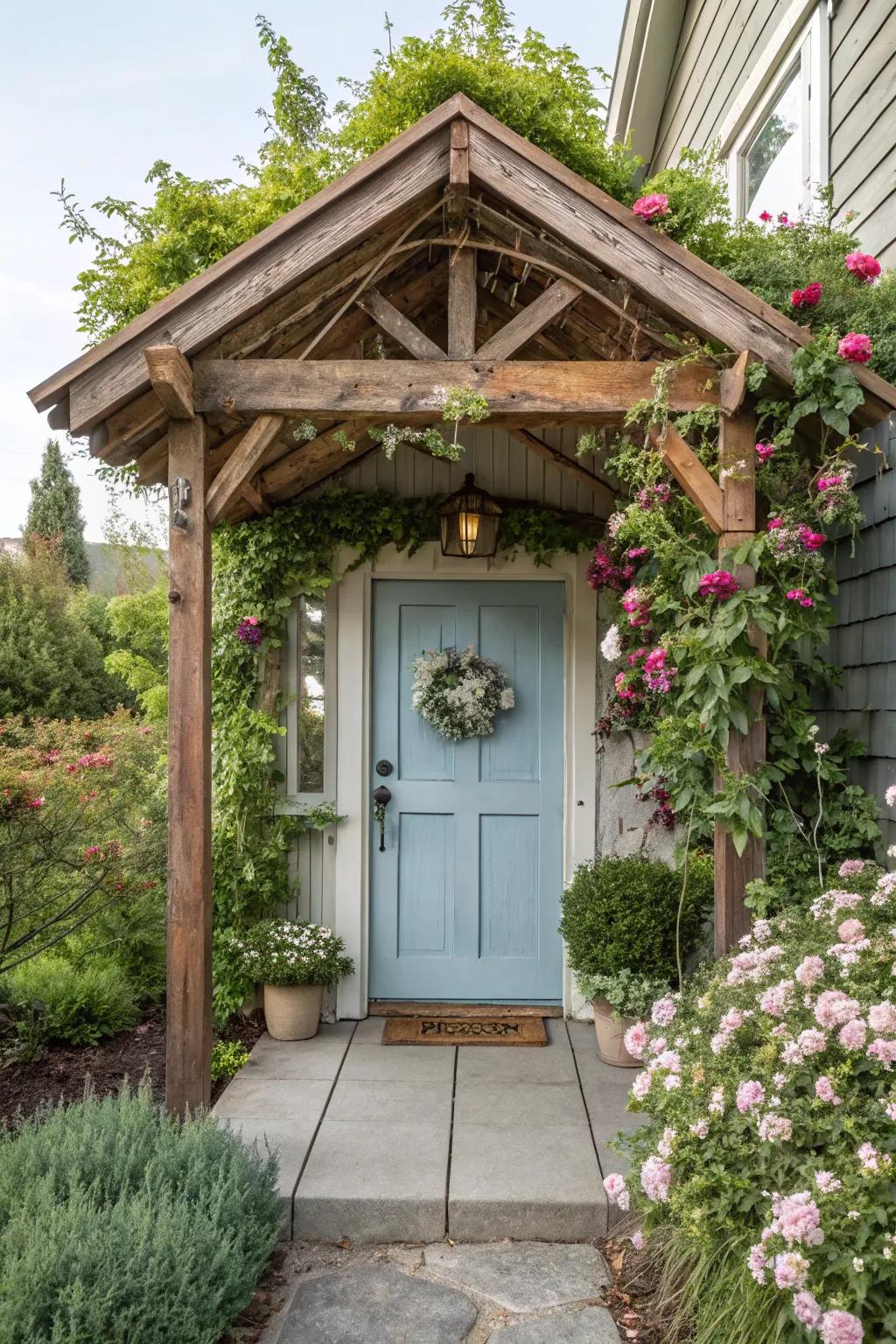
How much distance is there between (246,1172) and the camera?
2.46 metres

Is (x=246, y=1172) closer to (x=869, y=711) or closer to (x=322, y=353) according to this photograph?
(x=869, y=711)

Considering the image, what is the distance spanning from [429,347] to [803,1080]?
228 centimetres

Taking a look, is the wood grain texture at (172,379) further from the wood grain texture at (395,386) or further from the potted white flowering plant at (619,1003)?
the potted white flowering plant at (619,1003)

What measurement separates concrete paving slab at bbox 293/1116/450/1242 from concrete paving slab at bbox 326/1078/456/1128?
0.19m

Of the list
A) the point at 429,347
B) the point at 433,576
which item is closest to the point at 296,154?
the point at 429,347

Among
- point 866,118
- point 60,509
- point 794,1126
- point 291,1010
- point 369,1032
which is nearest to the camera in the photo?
point 794,1126

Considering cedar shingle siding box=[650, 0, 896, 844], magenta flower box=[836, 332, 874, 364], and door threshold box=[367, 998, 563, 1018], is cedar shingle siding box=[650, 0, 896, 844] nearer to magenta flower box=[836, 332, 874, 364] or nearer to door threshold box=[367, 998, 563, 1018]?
magenta flower box=[836, 332, 874, 364]

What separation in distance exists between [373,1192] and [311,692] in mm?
2295

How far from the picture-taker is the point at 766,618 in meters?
2.76

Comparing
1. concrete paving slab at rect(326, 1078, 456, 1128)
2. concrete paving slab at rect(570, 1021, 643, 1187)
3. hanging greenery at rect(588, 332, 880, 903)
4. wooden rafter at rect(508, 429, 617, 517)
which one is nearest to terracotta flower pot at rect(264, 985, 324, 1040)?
concrete paving slab at rect(326, 1078, 456, 1128)

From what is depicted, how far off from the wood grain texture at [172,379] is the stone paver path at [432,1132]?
2.32 meters

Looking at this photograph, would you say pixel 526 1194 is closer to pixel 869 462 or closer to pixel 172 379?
pixel 869 462

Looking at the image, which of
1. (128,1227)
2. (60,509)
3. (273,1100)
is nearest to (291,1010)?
(273,1100)

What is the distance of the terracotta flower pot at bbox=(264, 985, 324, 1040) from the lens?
3.98 m
